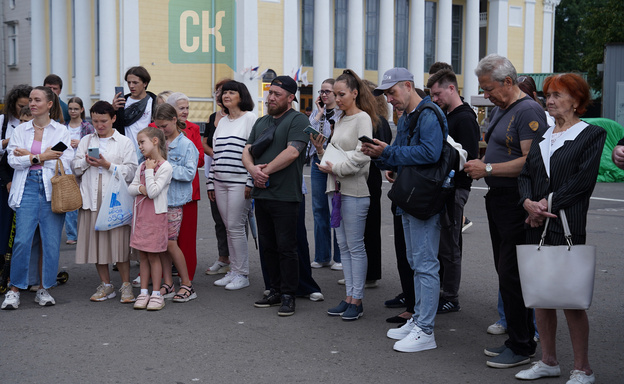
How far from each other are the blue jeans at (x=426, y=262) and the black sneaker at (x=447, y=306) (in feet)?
3.54

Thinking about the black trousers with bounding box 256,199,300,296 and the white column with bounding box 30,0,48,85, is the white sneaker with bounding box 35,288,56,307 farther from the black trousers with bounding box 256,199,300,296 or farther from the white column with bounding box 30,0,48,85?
the white column with bounding box 30,0,48,85

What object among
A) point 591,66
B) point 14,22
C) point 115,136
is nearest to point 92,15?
point 14,22

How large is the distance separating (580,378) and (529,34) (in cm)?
5194

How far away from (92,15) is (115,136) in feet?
120

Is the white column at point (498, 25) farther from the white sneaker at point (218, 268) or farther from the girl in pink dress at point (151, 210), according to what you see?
the girl in pink dress at point (151, 210)

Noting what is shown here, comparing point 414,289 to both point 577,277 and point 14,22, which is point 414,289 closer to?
point 577,277

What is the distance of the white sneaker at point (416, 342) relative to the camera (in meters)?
5.28

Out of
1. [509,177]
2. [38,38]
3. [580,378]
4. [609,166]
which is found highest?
[38,38]

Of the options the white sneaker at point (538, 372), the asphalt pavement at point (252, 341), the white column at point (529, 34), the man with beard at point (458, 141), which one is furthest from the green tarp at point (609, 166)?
the white column at point (529, 34)

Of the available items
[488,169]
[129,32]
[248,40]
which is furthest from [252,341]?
[248,40]

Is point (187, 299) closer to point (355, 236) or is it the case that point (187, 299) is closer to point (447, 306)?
point (355, 236)

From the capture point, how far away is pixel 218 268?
8180 mm

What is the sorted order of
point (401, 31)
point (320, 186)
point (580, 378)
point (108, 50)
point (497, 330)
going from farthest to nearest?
point (401, 31)
point (108, 50)
point (320, 186)
point (497, 330)
point (580, 378)

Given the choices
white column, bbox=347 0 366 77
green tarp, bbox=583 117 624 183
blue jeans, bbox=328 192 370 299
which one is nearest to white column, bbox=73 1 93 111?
white column, bbox=347 0 366 77
